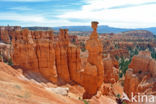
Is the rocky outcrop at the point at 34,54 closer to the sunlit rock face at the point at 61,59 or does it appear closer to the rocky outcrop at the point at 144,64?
the sunlit rock face at the point at 61,59

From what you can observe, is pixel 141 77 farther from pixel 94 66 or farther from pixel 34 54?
pixel 34 54

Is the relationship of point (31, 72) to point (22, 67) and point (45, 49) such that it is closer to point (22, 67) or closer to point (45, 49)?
point (22, 67)

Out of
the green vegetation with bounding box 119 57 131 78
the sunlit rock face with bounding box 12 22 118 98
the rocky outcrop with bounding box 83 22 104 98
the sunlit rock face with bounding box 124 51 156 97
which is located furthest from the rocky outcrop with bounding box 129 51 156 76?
the green vegetation with bounding box 119 57 131 78

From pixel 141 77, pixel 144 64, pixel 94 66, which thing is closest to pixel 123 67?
pixel 144 64

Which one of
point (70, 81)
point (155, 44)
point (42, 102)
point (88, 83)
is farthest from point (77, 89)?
point (155, 44)

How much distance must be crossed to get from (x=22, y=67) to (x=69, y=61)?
804cm

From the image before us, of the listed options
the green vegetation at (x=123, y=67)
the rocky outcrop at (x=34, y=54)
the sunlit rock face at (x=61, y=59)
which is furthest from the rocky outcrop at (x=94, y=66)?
the green vegetation at (x=123, y=67)

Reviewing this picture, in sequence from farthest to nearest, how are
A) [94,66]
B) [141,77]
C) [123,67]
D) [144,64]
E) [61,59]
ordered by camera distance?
1. [123,67]
2. [144,64]
3. [61,59]
4. [141,77]
5. [94,66]

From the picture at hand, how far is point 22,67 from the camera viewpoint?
22.3 meters

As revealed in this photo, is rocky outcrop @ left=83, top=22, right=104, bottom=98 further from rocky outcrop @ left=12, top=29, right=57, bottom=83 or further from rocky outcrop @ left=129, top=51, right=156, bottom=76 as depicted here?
rocky outcrop @ left=129, top=51, right=156, bottom=76

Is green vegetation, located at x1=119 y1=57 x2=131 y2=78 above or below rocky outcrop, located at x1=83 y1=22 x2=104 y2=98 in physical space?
below

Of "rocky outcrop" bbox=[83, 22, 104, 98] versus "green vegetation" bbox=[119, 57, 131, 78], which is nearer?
"rocky outcrop" bbox=[83, 22, 104, 98]

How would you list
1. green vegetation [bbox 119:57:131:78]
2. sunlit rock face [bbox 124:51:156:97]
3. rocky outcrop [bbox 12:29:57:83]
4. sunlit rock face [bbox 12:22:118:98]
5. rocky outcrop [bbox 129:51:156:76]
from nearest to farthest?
sunlit rock face [bbox 12:22:118:98] → sunlit rock face [bbox 124:51:156:97] → rocky outcrop [bbox 12:29:57:83] → rocky outcrop [bbox 129:51:156:76] → green vegetation [bbox 119:57:131:78]

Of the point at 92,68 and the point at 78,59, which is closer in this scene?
the point at 92,68
